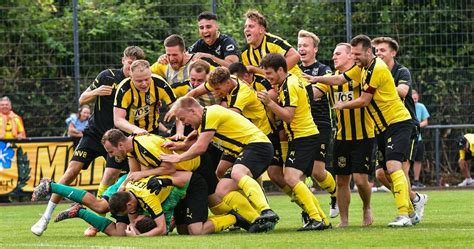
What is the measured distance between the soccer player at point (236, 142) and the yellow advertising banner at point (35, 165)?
9.84m

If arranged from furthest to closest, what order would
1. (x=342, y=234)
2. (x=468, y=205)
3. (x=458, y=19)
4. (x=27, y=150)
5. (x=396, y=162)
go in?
(x=458, y=19), (x=27, y=150), (x=468, y=205), (x=396, y=162), (x=342, y=234)

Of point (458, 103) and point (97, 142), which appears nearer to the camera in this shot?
point (97, 142)

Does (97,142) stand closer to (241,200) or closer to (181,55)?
(181,55)

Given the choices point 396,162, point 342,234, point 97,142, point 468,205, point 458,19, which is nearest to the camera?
point 342,234

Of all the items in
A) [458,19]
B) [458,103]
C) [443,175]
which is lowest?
[443,175]

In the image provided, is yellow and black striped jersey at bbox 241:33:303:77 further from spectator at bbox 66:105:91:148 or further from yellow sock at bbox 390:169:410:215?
spectator at bbox 66:105:91:148

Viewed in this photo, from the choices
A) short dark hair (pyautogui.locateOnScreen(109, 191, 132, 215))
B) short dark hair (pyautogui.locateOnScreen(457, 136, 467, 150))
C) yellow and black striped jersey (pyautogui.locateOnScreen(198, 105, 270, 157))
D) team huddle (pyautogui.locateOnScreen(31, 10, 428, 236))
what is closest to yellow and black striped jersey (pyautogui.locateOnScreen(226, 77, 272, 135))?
team huddle (pyautogui.locateOnScreen(31, 10, 428, 236))

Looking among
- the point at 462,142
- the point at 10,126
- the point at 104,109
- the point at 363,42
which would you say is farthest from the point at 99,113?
the point at 462,142

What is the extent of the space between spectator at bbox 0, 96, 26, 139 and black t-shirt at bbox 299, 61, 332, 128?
895 centimetres

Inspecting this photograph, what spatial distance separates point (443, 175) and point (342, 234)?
1264 cm

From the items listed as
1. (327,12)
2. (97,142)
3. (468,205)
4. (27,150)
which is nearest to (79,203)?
(97,142)

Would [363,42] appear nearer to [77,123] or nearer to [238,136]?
[238,136]

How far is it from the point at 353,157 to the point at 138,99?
8.91 feet

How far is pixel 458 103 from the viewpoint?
24.5m
